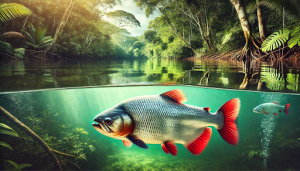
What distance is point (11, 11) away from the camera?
8.78 ft

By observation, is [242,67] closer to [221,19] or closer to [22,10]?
[221,19]

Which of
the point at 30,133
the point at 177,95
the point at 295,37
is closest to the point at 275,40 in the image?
the point at 295,37

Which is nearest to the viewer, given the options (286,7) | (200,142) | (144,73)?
(200,142)

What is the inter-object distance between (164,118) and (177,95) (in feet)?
1.63

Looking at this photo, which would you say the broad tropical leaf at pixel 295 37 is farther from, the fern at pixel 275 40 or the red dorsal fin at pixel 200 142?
the red dorsal fin at pixel 200 142

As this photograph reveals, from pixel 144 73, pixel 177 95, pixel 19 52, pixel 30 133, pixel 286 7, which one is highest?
pixel 286 7

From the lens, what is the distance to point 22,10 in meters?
2.75

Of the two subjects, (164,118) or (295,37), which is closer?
(164,118)

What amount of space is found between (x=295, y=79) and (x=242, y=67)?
1197 millimetres

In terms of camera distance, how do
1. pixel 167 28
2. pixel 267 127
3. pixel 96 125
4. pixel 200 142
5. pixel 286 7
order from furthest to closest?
1. pixel 267 127
2. pixel 167 28
3. pixel 286 7
4. pixel 200 142
5. pixel 96 125

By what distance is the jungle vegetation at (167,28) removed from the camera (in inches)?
114

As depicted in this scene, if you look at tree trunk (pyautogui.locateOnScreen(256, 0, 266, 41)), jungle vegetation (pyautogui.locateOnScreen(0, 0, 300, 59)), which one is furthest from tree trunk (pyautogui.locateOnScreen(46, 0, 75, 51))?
tree trunk (pyautogui.locateOnScreen(256, 0, 266, 41))

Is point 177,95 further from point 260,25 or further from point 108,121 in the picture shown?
point 260,25

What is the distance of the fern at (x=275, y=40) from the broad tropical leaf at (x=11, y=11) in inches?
195
